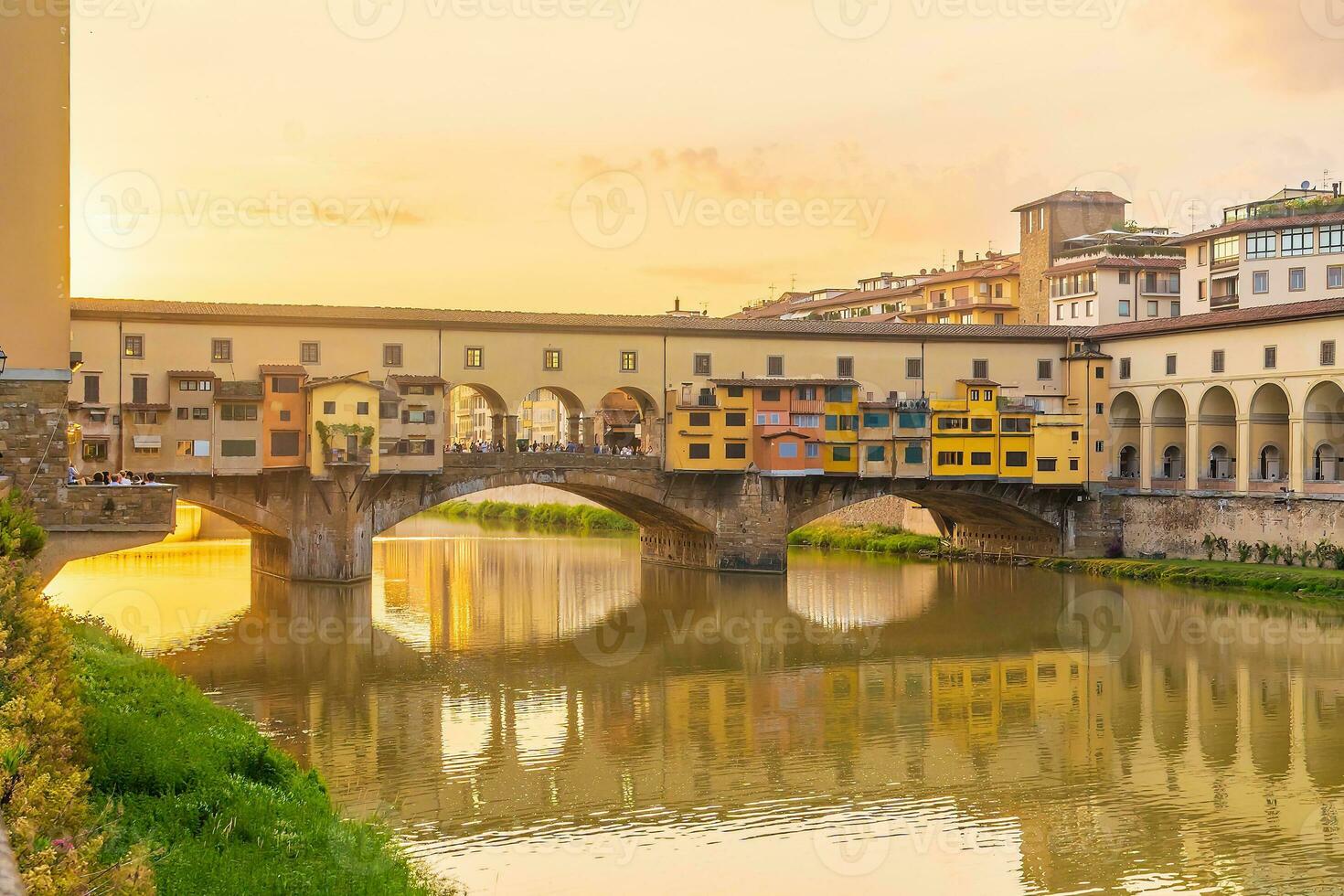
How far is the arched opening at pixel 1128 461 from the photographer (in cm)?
4412

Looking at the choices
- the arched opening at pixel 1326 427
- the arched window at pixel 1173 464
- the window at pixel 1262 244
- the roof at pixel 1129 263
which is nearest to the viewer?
the arched opening at pixel 1326 427

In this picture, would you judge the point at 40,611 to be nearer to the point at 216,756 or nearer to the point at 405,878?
the point at 216,756

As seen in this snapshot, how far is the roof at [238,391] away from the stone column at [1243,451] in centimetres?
2536

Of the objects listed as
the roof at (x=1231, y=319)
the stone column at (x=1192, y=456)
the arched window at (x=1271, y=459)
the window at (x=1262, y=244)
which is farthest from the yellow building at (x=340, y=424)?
the window at (x=1262, y=244)

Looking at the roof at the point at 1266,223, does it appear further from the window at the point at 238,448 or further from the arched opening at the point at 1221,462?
the window at the point at 238,448

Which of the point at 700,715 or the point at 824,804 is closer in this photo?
the point at 824,804

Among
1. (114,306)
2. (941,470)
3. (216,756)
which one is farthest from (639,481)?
(216,756)

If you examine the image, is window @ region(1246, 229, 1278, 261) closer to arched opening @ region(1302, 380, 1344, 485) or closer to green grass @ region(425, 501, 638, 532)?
arched opening @ region(1302, 380, 1344, 485)

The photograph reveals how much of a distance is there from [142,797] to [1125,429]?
38044 mm

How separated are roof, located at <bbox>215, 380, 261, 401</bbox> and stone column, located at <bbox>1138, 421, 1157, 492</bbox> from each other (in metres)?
24.5

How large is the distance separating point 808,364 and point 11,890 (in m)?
36.6

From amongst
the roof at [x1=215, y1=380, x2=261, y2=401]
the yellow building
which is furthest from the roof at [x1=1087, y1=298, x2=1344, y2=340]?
the roof at [x1=215, y1=380, x2=261, y2=401]

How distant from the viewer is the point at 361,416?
34.0 metres

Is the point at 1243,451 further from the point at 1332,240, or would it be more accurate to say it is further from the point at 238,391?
the point at 238,391
